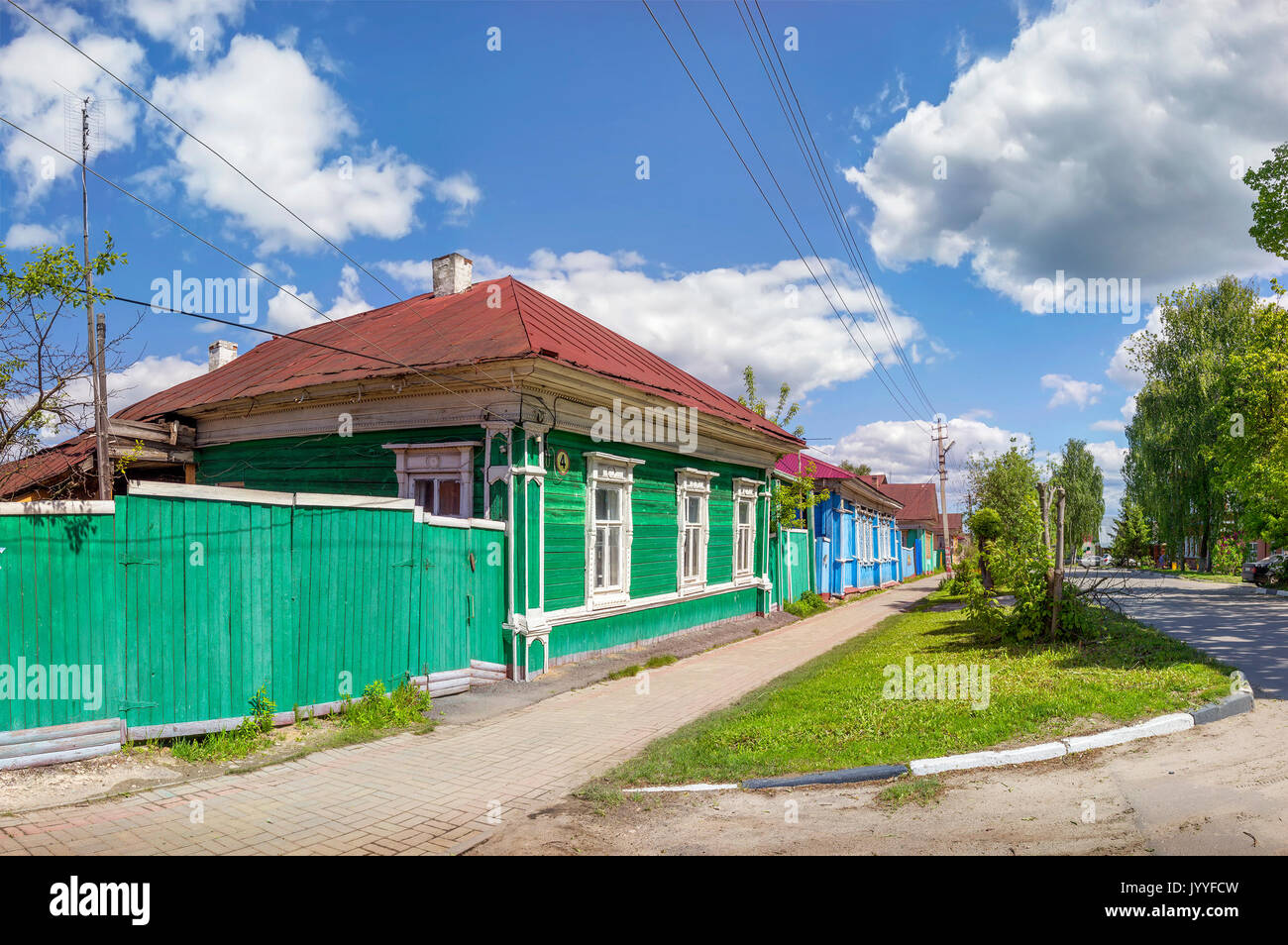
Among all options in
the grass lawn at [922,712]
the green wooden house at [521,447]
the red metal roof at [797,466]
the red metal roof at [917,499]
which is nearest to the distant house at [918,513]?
Result: the red metal roof at [917,499]

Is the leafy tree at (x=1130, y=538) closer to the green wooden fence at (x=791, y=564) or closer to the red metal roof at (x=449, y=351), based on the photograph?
the green wooden fence at (x=791, y=564)

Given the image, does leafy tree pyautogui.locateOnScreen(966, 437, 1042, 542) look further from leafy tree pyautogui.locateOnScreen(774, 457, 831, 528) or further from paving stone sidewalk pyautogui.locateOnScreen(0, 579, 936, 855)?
paving stone sidewalk pyautogui.locateOnScreen(0, 579, 936, 855)

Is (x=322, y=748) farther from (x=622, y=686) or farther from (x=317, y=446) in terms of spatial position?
(x=317, y=446)

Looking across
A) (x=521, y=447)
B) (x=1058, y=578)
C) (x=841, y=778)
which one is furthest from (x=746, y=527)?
(x=841, y=778)

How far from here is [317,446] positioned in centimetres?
1264

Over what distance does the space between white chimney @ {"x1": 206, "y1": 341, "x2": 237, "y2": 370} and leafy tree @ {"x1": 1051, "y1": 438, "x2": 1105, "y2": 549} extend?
5288 centimetres

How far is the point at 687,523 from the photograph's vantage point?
14727mm

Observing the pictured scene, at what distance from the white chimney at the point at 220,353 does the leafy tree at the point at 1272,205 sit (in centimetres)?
2154

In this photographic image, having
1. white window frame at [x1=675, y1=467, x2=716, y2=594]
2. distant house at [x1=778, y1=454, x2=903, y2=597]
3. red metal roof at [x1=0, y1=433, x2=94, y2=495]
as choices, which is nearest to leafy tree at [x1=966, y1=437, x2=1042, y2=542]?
distant house at [x1=778, y1=454, x2=903, y2=597]

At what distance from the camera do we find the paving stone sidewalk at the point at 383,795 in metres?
4.65

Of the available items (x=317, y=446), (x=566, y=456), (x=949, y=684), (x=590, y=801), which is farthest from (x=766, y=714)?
(x=317, y=446)

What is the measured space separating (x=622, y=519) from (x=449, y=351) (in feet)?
12.5

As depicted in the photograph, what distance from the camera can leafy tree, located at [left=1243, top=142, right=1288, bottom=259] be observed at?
1314 cm
